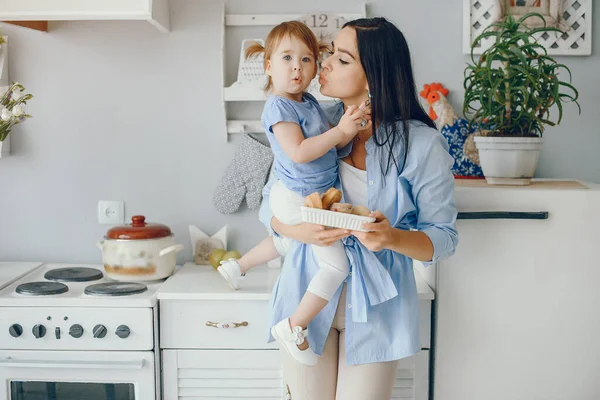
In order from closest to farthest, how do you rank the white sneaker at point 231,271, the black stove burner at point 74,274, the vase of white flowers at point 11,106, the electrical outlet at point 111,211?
1. the white sneaker at point 231,271
2. the vase of white flowers at point 11,106
3. the black stove burner at point 74,274
4. the electrical outlet at point 111,211

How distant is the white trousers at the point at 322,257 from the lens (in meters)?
1.69

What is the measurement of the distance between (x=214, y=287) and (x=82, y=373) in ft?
1.58

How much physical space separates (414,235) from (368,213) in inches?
5.5

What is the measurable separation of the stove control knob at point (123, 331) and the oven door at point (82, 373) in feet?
0.20

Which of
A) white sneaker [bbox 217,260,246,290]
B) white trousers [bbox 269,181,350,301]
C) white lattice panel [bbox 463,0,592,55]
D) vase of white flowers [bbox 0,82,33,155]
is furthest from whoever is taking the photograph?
white lattice panel [bbox 463,0,592,55]

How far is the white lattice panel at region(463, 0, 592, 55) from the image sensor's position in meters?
2.53

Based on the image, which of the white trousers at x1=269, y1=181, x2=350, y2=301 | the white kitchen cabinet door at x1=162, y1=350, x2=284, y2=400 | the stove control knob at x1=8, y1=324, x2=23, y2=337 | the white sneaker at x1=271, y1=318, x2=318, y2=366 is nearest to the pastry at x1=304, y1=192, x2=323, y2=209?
the white trousers at x1=269, y1=181, x2=350, y2=301

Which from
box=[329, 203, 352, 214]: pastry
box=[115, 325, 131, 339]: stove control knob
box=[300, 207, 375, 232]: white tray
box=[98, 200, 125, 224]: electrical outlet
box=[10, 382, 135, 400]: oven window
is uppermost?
box=[329, 203, 352, 214]: pastry

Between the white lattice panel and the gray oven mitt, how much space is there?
33.3 inches

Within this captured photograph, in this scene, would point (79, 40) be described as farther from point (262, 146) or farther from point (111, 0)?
point (262, 146)

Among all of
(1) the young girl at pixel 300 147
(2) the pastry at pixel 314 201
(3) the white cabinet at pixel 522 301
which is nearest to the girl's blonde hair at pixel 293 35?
(1) the young girl at pixel 300 147

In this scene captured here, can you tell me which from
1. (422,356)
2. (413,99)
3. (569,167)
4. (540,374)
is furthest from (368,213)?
(569,167)

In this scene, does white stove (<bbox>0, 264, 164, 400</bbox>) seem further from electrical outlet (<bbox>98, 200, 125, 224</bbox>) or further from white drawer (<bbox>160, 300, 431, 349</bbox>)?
electrical outlet (<bbox>98, 200, 125, 224</bbox>)

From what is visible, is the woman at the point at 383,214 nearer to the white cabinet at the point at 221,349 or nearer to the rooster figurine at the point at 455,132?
the white cabinet at the point at 221,349
